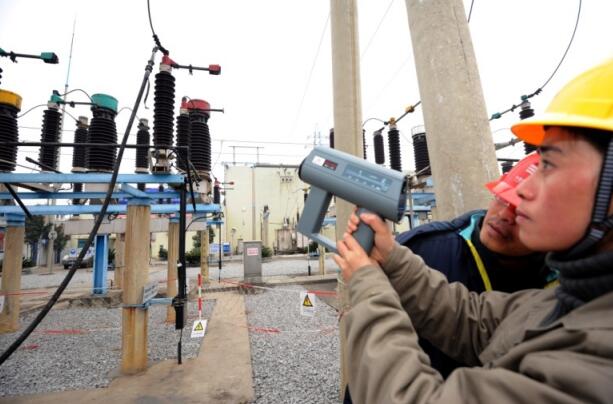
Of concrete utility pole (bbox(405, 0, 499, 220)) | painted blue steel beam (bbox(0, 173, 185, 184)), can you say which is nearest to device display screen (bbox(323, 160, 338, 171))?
concrete utility pole (bbox(405, 0, 499, 220))

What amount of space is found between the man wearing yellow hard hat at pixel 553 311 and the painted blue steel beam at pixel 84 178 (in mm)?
3462

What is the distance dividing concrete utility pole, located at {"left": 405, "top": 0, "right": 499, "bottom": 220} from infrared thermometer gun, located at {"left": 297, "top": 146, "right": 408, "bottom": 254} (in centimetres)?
68

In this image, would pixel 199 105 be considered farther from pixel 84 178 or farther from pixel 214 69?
pixel 84 178

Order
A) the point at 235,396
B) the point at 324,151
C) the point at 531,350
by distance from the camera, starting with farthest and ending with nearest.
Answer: the point at 235,396 < the point at 324,151 < the point at 531,350

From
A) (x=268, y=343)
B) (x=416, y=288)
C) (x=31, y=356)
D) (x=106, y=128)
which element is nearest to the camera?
(x=416, y=288)

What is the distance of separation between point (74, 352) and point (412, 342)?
21.3 ft

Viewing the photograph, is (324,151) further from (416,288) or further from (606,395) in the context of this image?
(606,395)

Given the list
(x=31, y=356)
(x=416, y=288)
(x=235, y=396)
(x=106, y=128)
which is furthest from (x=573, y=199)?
(x=31, y=356)

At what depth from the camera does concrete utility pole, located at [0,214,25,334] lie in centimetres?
567

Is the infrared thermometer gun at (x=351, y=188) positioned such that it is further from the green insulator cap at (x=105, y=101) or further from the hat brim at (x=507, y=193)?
the green insulator cap at (x=105, y=101)

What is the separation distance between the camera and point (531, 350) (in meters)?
0.58

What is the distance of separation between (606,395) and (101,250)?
37.9 ft

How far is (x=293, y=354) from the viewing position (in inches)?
191

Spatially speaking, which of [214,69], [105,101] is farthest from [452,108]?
[105,101]
